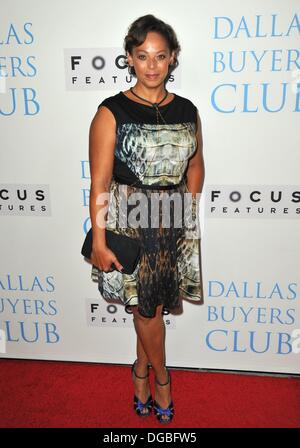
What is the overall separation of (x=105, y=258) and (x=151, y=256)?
0.19 m

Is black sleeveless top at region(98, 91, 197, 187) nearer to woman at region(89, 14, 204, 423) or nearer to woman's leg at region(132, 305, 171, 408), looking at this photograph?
woman at region(89, 14, 204, 423)

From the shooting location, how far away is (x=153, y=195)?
1.67 m

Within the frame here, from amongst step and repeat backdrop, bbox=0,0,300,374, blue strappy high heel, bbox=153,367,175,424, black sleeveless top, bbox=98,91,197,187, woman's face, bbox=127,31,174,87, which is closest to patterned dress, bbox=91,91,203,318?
black sleeveless top, bbox=98,91,197,187

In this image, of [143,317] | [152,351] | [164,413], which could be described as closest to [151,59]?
[143,317]

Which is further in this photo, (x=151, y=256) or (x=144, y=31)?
(x=151, y=256)

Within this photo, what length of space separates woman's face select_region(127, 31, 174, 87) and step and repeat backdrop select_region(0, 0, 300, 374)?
31 cm

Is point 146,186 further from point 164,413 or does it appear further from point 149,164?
point 164,413

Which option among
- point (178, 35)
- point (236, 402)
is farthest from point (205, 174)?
point (236, 402)

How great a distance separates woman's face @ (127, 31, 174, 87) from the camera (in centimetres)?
155

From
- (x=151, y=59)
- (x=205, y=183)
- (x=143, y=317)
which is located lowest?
(x=143, y=317)

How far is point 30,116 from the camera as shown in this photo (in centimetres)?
202

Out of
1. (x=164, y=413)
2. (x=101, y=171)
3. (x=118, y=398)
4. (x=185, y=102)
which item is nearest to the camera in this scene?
(x=101, y=171)

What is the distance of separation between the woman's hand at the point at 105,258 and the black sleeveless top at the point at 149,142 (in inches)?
11.4

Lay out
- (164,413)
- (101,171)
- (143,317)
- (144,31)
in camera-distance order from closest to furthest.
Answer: (144,31)
(101,171)
(143,317)
(164,413)
